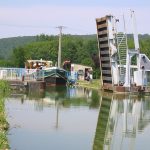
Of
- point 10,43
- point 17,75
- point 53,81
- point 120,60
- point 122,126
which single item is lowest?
point 122,126

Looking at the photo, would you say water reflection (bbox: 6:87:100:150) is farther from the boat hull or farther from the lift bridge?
the boat hull

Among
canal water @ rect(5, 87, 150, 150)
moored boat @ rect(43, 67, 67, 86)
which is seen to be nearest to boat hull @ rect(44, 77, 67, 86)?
moored boat @ rect(43, 67, 67, 86)

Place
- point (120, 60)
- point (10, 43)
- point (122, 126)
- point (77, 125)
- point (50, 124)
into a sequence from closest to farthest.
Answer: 1. point (50, 124)
2. point (77, 125)
3. point (122, 126)
4. point (120, 60)
5. point (10, 43)

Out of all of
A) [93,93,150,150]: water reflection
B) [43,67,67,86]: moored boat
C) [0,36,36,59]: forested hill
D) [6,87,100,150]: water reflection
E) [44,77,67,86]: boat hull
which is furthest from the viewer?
[0,36,36,59]: forested hill

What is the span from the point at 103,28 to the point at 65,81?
11.5 metres

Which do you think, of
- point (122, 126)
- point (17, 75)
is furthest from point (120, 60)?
point (122, 126)

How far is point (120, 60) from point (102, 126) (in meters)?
19.0

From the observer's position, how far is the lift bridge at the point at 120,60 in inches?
1395

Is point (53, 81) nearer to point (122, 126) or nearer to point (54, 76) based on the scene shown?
point (54, 76)

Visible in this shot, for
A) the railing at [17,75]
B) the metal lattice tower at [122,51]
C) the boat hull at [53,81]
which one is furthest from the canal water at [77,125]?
the boat hull at [53,81]

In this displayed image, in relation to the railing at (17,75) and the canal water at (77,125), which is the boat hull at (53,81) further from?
the canal water at (77,125)

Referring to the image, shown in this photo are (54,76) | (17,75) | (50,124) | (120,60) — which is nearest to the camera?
(50,124)

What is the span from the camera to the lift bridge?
3544 cm

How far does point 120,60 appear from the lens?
3697 cm
